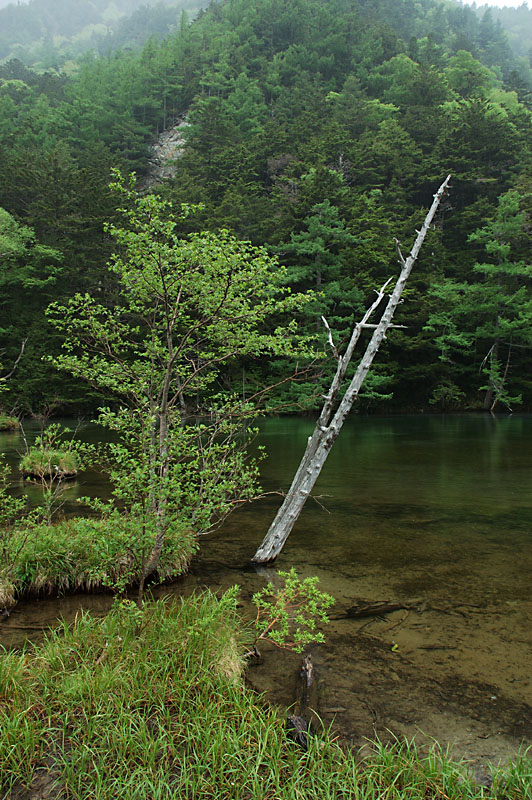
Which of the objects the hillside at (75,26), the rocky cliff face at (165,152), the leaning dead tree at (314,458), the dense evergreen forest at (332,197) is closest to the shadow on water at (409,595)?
the leaning dead tree at (314,458)

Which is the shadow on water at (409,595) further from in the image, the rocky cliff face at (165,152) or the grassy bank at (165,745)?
the rocky cliff face at (165,152)

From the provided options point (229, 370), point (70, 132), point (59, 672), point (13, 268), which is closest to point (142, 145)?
point (70, 132)

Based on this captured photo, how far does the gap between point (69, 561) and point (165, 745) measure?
3.86m

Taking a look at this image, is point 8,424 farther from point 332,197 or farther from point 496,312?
point 496,312

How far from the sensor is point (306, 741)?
3.44m

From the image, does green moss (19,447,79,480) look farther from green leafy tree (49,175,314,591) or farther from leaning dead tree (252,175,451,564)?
green leafy tree (49,175,314,591)

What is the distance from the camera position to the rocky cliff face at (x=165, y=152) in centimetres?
6232

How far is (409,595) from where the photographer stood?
647 cm

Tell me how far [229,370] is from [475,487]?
27022 mm

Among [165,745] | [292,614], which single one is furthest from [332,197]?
[165,745]

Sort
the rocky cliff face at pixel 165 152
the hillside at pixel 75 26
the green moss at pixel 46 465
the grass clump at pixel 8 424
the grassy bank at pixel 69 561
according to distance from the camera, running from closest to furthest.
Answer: the grassy bank at pixel 69 561 < the green moss at pixel 46 465 < the grass clump at pixel 8 424 < the rocky cliff face at pixel 165 152 < the hillside at pixel 75 26

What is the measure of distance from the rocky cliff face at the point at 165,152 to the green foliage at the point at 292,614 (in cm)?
6181

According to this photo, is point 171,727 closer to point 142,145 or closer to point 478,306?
point 478,306

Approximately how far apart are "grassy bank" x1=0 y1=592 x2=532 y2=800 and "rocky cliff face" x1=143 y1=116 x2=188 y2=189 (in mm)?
63067
